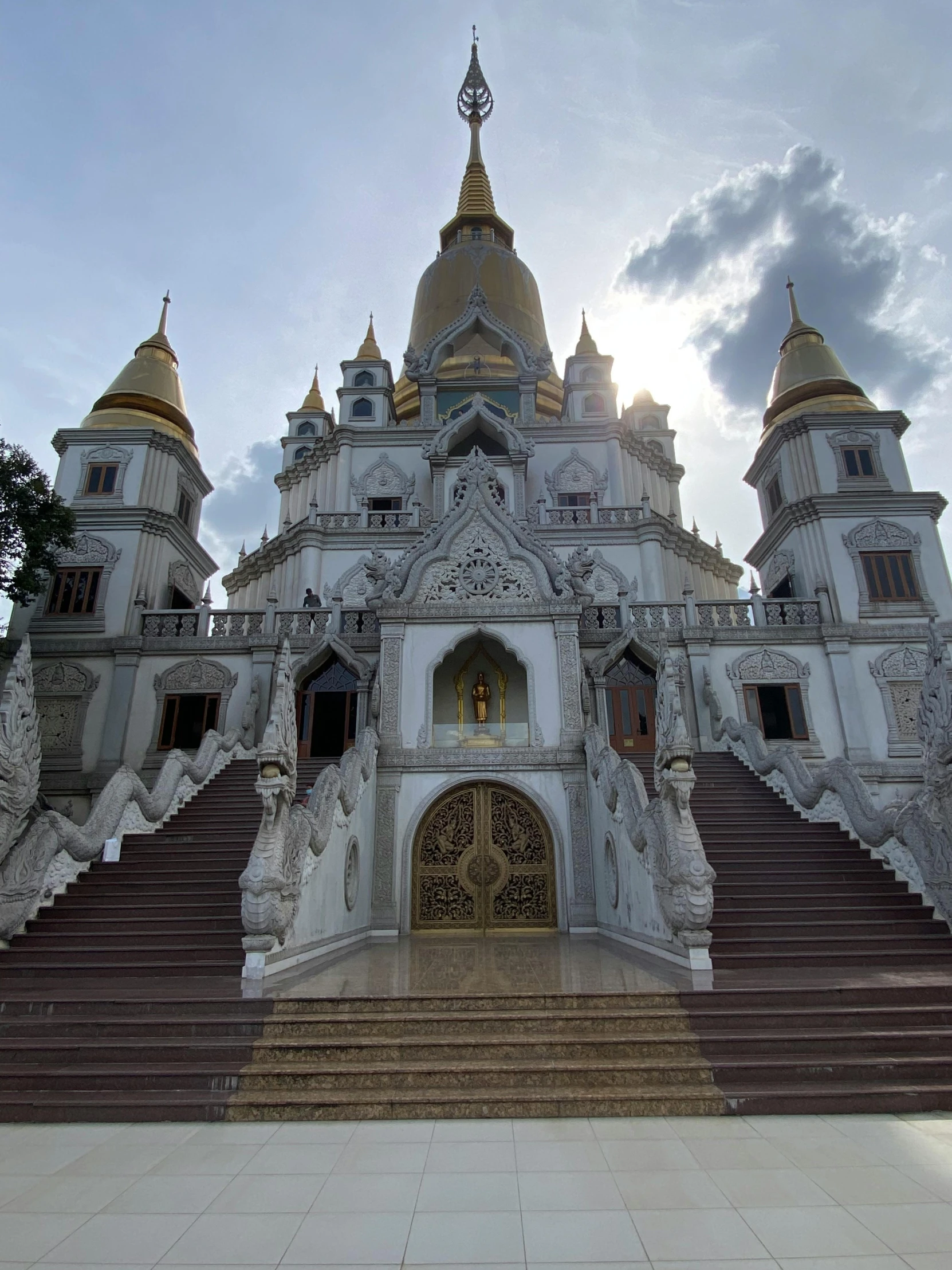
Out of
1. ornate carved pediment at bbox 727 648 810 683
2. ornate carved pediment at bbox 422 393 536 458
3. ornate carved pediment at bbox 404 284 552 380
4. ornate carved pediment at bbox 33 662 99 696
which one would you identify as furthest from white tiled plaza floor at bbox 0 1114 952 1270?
ornate carved pediment at bbox 404 284 552 380

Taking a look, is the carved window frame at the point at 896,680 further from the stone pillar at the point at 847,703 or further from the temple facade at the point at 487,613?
the stone pillar at the point at 847,703

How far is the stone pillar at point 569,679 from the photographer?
1287 cm

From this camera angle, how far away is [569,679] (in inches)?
523

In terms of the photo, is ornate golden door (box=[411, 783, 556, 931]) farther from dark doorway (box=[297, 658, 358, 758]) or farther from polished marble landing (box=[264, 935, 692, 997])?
dark doorway (box=[297, 658, 358, 758])

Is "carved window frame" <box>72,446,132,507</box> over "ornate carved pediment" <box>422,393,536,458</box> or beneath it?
beneath

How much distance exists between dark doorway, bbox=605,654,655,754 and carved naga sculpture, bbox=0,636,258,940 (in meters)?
10.0

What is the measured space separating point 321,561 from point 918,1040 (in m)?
19.5

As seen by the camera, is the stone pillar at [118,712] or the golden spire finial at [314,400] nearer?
the stone pillar at [118,712]

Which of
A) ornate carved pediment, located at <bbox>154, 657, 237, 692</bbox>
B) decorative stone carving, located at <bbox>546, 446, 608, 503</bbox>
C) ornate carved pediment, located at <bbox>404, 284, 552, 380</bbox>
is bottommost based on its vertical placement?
ornate carved pediment, located at <bbox>154, 657, 237, 692</bbox>

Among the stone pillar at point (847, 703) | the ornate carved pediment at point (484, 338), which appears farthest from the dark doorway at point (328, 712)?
the ornate carved pediment at point (484, 338)

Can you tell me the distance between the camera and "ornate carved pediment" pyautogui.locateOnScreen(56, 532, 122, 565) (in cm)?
2006

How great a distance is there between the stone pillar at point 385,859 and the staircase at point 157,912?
2116 mm

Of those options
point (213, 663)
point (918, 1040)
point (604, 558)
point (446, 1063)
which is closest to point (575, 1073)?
point (446, 1063)

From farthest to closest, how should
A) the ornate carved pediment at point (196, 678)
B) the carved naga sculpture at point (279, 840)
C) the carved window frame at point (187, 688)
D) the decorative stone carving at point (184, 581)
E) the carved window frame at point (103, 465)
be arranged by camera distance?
1. the decorative stone carving at point (184, 581)
2. the carved window frame at point (103, 465)
3. the ornate carved pediment at point (196, 678)
4. the carved window frame at point (187, 688)
5. the carved naga sculpture at point (279, 840)
